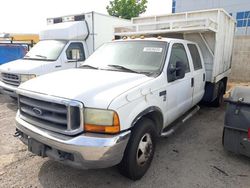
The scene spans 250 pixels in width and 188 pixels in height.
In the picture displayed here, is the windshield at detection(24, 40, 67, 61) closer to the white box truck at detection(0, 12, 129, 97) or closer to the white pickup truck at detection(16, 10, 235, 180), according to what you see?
the white box truck at detection(0, 12, 129, 97)

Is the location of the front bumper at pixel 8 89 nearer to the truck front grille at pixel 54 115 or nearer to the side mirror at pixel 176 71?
the truck front grille at pixel 54 115

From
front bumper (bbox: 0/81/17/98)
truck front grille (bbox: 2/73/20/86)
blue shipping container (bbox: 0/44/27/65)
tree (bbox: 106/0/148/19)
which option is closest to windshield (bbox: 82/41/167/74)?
truck front grille (bbox: 2/73/20/86)

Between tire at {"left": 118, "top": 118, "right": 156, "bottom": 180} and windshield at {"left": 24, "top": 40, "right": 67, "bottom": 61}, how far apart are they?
4.65 m

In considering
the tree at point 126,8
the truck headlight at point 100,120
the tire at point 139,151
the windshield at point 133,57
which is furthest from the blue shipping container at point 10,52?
the tree at point 126,8

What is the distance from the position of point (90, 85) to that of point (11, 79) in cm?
444

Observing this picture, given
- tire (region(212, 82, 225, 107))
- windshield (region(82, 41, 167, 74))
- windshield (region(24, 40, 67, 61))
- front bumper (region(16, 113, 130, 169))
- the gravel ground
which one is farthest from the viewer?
windshield (region(24, 40, 67, 61))

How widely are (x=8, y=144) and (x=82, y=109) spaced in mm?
2510

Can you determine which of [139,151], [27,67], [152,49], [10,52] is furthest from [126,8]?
[139,151]

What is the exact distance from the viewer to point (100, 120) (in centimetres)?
253

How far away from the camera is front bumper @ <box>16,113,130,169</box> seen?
2.44 meters

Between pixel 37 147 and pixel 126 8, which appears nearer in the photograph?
pixel 37 147

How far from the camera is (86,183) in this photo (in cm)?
305

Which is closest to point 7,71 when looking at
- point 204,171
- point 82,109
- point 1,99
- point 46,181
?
point 1,99

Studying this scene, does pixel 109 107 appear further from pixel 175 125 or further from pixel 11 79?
pixel 11 79
